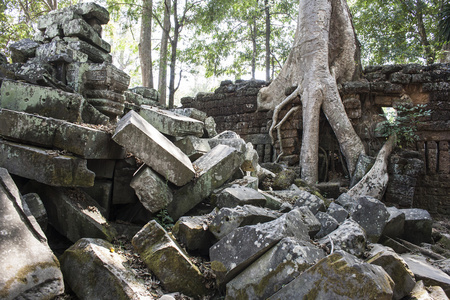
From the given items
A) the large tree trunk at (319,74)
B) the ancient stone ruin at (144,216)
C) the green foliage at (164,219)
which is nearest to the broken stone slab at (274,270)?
the ancient stone ruin at (144,216)

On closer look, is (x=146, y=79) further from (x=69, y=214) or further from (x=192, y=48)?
(x=69, y=214)

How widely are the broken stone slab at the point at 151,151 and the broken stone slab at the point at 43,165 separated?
41 cm

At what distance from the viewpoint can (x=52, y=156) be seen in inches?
92.9

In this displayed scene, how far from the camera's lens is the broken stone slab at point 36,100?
2922 millimetres

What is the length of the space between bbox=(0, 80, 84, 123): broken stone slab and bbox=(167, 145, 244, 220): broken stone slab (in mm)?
1370

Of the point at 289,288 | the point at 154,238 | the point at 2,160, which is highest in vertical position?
the point at 2,160

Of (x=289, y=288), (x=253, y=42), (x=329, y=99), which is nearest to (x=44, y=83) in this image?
(x=289, y=288)

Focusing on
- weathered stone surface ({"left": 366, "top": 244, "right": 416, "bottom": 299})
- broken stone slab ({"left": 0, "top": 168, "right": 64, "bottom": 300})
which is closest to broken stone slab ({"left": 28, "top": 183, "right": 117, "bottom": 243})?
broken stone slab ({"left": 0, "top": 168, "right": 64, "bottom": 300})

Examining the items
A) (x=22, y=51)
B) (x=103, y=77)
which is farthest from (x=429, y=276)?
(x=22, y=51)

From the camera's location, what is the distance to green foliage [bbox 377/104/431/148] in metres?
5.89

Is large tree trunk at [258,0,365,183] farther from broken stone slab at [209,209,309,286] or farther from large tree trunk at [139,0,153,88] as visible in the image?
large tree trunk at [139,0,153,88]

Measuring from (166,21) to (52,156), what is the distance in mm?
9784

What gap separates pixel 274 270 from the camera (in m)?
1.86

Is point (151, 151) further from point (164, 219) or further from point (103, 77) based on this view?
point (103, 77)
